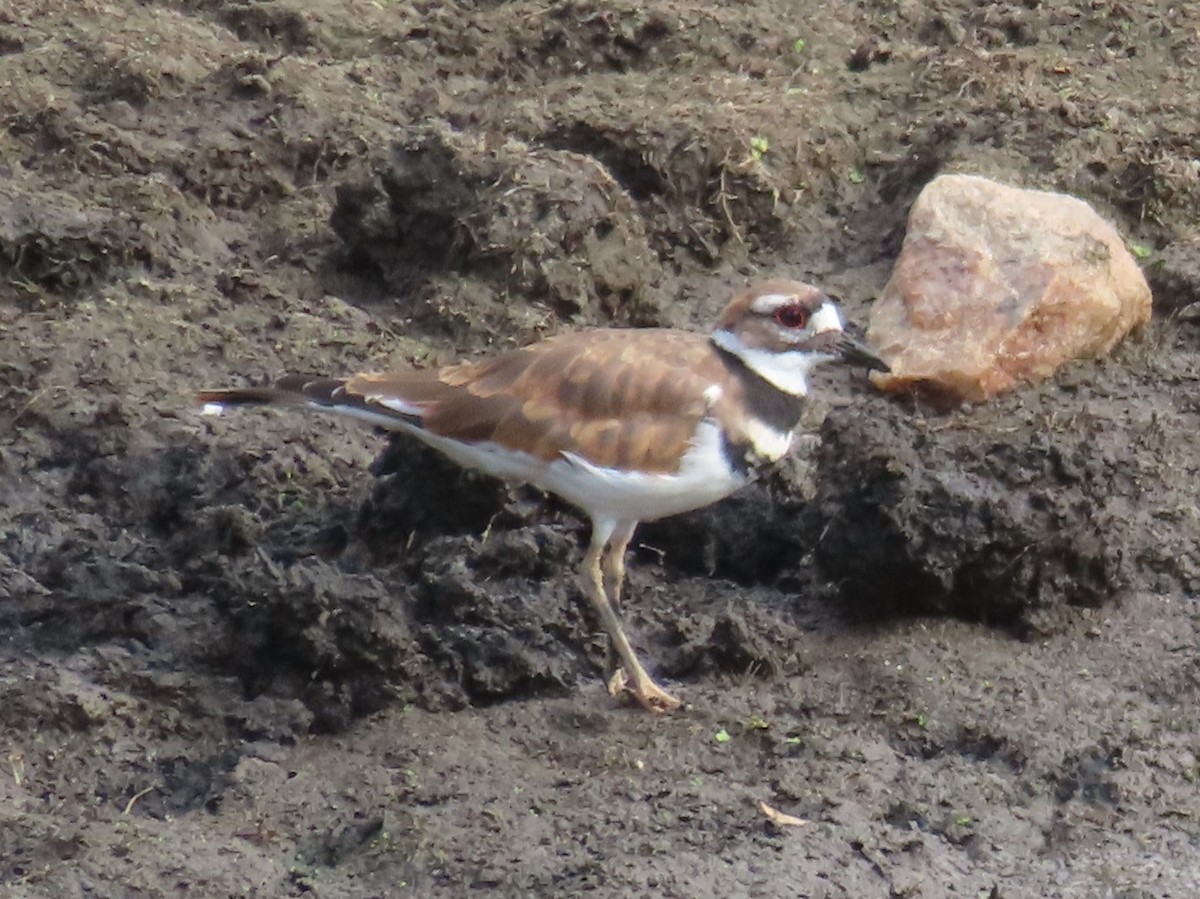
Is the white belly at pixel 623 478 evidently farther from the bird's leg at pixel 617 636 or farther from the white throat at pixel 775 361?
the white throat at pixel 775 361

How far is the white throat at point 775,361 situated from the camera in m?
5.80

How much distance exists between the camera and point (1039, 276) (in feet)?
23.4

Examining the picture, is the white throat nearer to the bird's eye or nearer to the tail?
the bird's eye

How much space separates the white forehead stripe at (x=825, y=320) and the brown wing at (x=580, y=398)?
36cm

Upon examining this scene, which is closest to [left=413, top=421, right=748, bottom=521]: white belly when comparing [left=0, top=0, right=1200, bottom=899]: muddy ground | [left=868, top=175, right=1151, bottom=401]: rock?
[left=0, top=0, right=1200, bottom=899]: muddy ground

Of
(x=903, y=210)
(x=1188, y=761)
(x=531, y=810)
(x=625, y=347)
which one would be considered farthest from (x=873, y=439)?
(x=903, y=210)

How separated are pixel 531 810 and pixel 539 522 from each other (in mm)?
1416

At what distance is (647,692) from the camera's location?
548 centimetres

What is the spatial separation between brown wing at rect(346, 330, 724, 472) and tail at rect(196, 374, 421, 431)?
3cm

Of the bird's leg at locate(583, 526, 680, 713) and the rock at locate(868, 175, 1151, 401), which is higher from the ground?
the rock at locate(868, 175, 1151, 401)

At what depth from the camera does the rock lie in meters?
7.08

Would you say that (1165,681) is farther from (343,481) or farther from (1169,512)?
(343,481)

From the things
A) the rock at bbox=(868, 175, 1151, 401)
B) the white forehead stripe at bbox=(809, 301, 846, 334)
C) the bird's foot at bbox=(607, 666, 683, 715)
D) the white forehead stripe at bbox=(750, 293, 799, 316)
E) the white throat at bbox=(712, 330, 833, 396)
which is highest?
the white forehead stripe at bbox=(750, 293, 799, 316)

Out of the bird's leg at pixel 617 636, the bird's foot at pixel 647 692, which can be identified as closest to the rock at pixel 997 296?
the bird's leg at pixel 617 636
